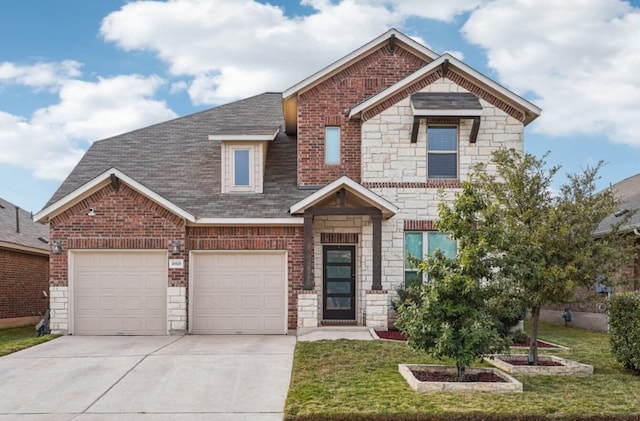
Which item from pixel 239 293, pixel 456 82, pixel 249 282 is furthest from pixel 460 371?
pixel 456 82

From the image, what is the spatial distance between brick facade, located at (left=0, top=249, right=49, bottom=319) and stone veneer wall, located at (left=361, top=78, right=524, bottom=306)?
481 inches

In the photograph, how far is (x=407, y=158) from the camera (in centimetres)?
1678

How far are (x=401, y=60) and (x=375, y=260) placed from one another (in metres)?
5.96

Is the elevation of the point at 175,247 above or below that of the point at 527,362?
above

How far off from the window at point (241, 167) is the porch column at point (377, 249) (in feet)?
12.6

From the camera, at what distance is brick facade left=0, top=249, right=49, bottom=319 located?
799 inches

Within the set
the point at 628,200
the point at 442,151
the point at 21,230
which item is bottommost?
the point at 21,230

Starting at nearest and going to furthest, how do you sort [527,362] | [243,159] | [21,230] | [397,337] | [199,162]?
1. [527,362]
2. [397,337]
3. [243,159]
4. [199,162]
5. [21,230]

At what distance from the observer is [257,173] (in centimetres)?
1723

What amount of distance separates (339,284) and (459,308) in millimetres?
7399

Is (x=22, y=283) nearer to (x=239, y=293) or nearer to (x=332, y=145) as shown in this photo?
(x=239, y=293)

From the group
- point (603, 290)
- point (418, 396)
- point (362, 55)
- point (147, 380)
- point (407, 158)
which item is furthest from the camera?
point (603, 290)

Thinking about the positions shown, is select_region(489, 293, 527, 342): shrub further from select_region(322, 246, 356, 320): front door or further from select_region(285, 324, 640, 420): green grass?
select_region(322, 246, 356, 320): front door

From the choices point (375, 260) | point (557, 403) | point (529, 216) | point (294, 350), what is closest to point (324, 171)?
Answer: point (375, 260)
